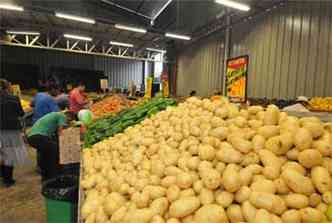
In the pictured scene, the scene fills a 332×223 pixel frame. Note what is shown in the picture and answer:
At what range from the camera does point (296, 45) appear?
6871 mm

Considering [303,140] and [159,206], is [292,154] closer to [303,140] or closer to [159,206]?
[303,140]

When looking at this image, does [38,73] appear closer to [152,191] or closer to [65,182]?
[65,182]

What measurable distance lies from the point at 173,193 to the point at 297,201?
537mm

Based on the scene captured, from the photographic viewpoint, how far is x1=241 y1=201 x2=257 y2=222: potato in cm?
109

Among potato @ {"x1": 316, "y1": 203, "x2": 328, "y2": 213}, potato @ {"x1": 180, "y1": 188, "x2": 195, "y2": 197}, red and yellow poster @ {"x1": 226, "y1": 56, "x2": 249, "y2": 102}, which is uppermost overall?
red and yellow poster @ {"x1": 226, "y1": 56, "x2": 249, "y2": 102}

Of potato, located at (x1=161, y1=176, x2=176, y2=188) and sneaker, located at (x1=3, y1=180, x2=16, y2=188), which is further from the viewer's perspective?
sneaker, located at (x1=3, y1=180, x2=16, y2=188)

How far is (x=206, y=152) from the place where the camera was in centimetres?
143

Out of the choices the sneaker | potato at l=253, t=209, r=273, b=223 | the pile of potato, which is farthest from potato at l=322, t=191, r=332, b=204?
the sneaker

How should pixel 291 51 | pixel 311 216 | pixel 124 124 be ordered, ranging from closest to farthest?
pixel 311 216, pixel 124 124, pixel 291 51

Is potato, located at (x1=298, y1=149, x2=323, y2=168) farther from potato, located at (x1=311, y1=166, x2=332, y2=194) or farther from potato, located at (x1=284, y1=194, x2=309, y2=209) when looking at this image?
potato, located at (x1=284, y1=194, x2=309, y2=209)

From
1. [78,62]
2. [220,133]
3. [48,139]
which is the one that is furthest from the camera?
[78,62]

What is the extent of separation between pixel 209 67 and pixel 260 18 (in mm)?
3478

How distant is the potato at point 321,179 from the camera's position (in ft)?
3.61

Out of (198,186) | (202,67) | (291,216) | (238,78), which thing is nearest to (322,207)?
(291,216)
